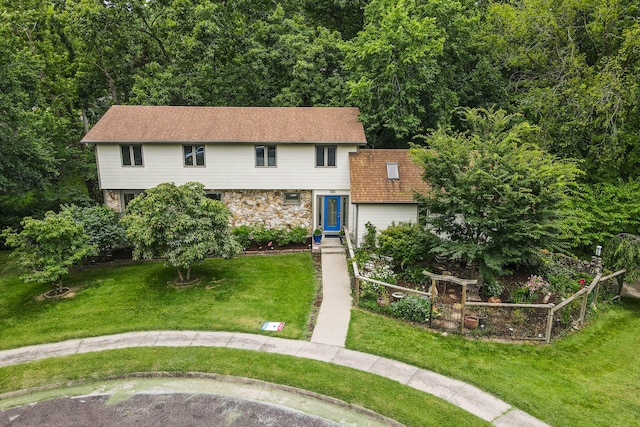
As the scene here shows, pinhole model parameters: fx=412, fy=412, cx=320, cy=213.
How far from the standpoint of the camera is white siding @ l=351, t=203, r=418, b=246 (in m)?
17.7

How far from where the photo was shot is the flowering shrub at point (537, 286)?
14273 millimetres

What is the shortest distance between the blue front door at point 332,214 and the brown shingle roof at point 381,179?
5.80 ft

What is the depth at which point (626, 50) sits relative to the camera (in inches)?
660

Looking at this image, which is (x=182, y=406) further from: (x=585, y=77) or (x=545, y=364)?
(x=585, y=77)

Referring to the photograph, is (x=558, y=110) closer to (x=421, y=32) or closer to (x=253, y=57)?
(x=421, y=32)

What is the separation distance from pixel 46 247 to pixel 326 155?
11587mm

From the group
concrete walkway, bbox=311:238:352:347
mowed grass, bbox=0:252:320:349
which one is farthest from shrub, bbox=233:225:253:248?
concrete walkway, bbox=311:238:352:347

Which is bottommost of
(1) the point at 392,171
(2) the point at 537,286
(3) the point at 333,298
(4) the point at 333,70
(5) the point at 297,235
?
(3) the point at 333,298

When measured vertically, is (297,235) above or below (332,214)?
below

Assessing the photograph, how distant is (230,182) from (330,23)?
15.7m

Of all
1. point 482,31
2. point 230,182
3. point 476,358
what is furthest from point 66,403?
point 482,31

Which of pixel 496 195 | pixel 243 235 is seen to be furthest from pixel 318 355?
pixel 243 235

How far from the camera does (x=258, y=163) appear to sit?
62.9 ft

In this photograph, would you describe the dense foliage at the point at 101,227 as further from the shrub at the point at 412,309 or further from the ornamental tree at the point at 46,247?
the shrub at the point at 412,309
